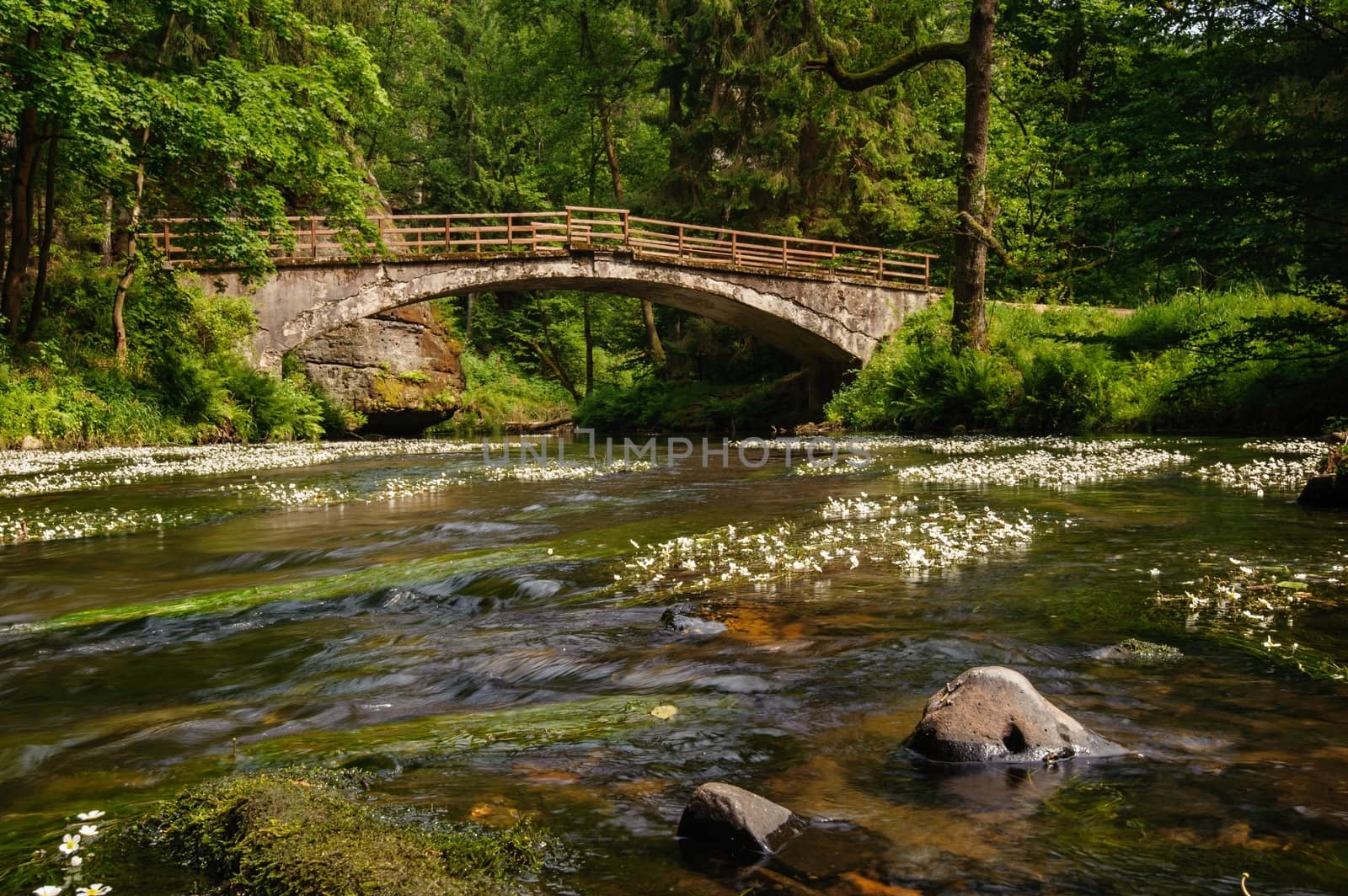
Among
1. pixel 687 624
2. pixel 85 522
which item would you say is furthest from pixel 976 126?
pixel 687 624

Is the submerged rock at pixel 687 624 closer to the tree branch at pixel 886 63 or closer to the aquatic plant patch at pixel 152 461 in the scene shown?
the aquatic plant patch at pixel 152 461

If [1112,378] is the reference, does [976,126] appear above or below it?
above

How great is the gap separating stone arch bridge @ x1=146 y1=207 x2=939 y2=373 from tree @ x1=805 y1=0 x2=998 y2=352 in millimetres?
4446

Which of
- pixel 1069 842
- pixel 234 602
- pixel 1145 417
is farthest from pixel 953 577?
pixel 1145 417

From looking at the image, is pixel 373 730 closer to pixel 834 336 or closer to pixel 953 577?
pixel 953 577

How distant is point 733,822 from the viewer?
7.51ft

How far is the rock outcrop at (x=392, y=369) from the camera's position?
104 ft

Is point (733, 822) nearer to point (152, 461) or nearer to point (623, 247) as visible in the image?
point (152, 461)

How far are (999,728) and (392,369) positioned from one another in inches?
1259

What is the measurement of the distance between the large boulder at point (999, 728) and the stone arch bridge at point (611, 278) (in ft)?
75.7

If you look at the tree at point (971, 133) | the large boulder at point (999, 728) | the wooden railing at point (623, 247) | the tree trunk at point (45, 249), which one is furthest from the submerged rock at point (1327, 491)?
the tree trunk at point (45, 249)

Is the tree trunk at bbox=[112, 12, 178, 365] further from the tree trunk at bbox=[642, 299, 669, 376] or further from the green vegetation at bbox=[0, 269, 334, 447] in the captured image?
the tree trunk at bbox=[642, 299, 669, 376]

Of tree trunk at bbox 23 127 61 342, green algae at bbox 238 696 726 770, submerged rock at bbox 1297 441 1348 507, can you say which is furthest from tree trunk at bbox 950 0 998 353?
tree trunk at bbox 23 127 61 342

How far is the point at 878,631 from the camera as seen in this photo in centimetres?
438
